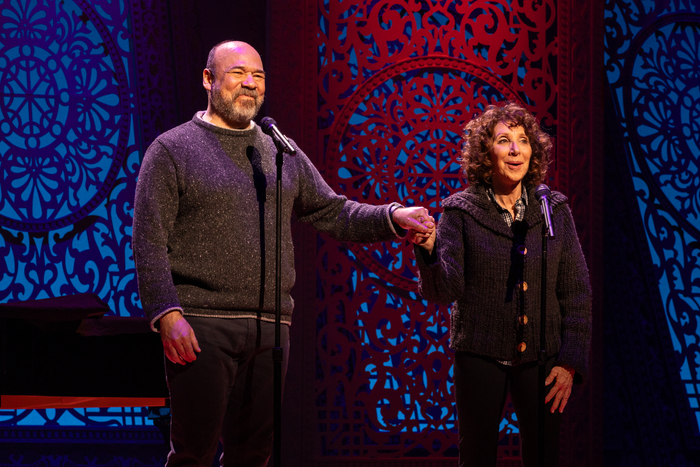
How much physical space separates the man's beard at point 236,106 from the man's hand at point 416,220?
593mm

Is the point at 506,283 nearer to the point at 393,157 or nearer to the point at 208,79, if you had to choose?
the point at 208,79

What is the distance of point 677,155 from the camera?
4.22 metres

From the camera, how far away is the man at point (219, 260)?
213cm

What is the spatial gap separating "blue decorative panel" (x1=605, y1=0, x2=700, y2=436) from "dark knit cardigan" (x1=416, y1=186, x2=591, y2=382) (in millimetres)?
2085

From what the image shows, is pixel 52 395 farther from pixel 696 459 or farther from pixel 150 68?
pixel 696 459

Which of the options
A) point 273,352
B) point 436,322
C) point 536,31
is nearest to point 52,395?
point 273,352

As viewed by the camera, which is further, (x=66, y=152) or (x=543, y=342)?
(x=66, y=152)

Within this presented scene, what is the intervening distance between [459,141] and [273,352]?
206 centimetres

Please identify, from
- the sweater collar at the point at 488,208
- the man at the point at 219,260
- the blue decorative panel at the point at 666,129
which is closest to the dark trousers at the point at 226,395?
the man at the point at 219,260

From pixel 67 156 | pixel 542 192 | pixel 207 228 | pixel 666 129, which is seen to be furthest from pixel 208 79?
pixel 666 129

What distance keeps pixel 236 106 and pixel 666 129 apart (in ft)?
9.82

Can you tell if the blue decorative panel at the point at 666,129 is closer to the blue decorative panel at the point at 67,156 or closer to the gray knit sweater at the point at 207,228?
the gray knit sweater at the point at 207,228

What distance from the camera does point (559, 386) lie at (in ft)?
7.41

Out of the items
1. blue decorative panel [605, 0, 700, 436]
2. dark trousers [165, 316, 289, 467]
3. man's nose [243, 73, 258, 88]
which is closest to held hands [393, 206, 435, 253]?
dark trousers [165, 316, 289, 467]
